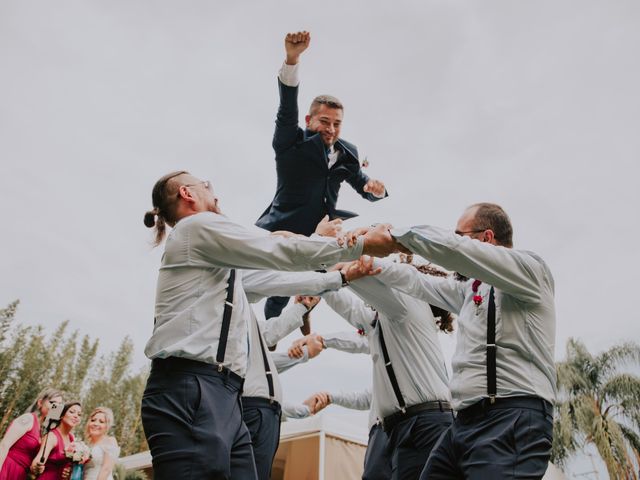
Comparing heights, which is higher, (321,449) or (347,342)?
(347,342)

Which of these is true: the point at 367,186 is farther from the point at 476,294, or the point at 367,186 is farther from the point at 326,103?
the point at 476,294

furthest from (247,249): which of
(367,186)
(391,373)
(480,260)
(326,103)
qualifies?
(326,103)

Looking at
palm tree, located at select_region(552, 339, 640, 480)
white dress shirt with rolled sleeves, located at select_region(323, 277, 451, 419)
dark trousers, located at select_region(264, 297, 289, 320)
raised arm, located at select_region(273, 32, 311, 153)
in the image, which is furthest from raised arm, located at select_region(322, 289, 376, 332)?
palm tree, located at select_region(552, 339, 640, 480)

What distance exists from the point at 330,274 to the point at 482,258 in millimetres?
1331

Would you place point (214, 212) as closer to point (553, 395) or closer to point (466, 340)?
point (466, 340)

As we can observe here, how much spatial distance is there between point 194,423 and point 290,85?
2.69 metres

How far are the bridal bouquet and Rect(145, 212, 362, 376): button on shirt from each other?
3.60 m

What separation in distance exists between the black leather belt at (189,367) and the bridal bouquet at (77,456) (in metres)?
3.63

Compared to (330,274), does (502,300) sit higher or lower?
lower

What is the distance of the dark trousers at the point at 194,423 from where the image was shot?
7.30ft

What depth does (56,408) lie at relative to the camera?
18.1 feet

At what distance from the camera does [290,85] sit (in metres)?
4.21

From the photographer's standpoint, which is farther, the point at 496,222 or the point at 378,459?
the point at 378,459

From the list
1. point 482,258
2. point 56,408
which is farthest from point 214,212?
point 56,408
